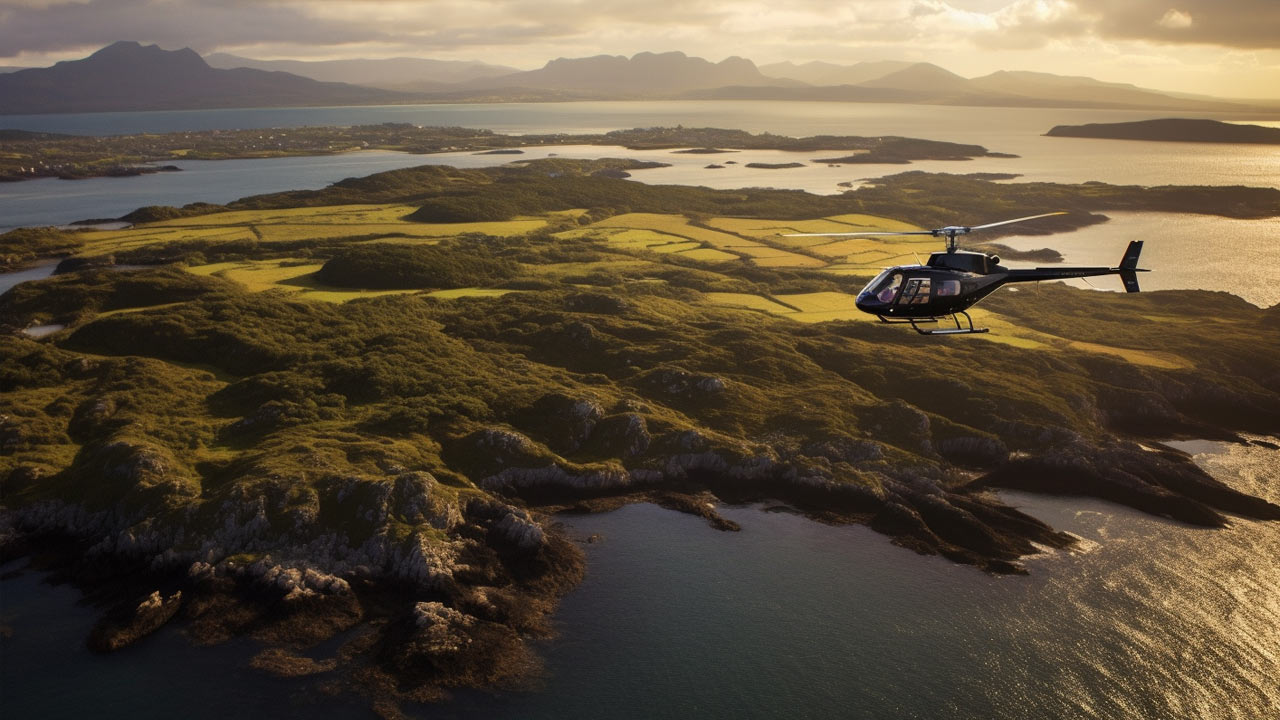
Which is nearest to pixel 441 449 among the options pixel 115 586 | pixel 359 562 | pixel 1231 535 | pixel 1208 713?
pixel 359 562

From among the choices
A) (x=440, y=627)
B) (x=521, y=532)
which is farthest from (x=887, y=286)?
(x=440, y=627)

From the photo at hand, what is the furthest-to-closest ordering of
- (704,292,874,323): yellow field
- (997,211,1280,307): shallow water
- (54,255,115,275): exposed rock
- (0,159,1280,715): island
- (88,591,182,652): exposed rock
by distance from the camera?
(997,211,1280,307): shallow water
(54,255,115,275): exposed rock
(704,292,874,323): yellow field
(0,159,1280,715): island
(88,591,182,652): exposed rock

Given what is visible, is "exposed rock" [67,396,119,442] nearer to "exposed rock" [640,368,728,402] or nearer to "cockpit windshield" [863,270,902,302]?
"exposed rock" [640,368,728,402]

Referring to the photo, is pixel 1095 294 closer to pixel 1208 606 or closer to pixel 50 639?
pixel 1208 606

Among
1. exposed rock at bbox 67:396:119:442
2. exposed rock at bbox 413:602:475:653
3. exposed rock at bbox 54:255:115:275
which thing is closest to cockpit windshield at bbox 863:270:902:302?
exposed rock at bbox 413:602:475:653

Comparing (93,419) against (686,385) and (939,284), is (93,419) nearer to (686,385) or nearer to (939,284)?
(686,385)

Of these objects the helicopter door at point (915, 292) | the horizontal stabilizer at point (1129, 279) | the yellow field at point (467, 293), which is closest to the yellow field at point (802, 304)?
the yellow field at point (467, 293)

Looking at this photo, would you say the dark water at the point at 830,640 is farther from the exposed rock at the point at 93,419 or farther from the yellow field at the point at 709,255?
the yellow field at the point at 709,255

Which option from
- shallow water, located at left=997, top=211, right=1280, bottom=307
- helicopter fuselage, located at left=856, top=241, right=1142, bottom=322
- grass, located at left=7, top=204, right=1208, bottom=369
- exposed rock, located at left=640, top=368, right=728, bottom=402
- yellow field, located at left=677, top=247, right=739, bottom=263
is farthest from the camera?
yellow field, located at left=677, top=247, right=739, bottom=263
